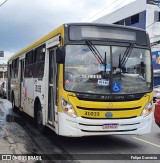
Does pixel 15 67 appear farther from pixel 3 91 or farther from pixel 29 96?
pixel 3 91

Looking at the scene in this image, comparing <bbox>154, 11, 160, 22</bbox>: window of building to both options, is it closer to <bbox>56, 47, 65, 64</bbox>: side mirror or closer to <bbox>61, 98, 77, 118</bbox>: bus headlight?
<bbox>56, 47, 65, 64</bbox>: side mirror

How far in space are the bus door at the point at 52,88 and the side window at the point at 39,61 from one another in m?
0.76

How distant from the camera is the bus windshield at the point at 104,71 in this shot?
26.8 feet

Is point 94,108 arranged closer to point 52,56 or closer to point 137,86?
point 137,86

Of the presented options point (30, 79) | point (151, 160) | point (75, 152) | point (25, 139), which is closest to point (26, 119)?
point (30, 79)

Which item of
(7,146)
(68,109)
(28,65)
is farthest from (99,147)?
(28,65)

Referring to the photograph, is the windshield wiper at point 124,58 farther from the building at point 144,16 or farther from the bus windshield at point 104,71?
the building at point 144,16

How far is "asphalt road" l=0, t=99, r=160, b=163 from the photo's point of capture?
7777 mm

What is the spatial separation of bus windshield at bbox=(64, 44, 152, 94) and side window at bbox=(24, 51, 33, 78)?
14.6 feet

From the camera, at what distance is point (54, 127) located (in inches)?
347

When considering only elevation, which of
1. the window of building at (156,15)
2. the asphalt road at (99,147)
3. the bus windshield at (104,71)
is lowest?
the asphalt road at (99,147)

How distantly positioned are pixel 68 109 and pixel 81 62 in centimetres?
119

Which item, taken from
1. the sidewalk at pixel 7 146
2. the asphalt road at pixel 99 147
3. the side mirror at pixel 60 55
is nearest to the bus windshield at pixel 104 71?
the side mirror at pixel 60 55

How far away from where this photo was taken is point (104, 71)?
8328 mm
